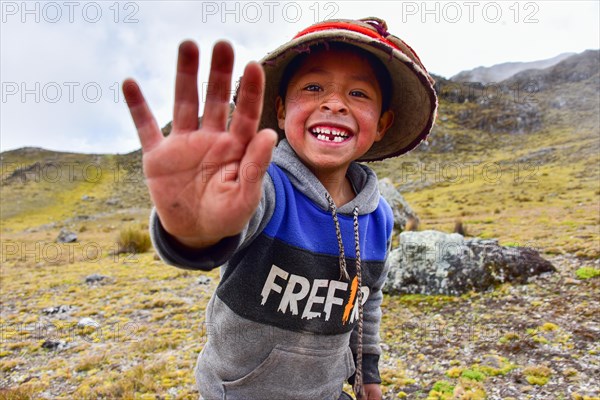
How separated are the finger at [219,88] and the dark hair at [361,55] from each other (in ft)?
2.60

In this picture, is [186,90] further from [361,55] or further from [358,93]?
[361,55]

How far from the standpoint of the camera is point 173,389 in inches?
149

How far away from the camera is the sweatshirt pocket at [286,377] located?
1.70 metres

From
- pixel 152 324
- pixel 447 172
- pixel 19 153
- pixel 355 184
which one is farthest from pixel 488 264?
pixel 19 153

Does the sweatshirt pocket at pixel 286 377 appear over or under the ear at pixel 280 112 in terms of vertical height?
under

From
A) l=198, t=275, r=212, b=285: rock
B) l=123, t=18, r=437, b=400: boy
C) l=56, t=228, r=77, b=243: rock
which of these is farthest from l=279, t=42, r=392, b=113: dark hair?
l=56, t=228, r=77, b=243: rock

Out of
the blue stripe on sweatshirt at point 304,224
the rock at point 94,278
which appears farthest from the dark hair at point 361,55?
the rock at point 94,278

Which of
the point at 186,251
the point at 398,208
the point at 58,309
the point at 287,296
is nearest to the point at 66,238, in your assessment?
the point at 58,309

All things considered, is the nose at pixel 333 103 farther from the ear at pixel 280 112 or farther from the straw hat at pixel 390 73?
the ear at pixel 280 112

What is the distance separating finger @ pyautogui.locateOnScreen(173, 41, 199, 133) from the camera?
3.27 feet

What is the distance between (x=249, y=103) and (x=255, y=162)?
0.58 ft

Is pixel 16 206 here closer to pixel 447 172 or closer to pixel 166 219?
pixel 447 172

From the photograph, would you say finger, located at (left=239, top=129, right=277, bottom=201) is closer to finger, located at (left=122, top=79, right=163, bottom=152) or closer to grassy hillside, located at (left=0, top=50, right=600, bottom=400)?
finger, located at (left=122, top=79, right=163, bottom=152)

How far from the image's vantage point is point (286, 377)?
1734mm
